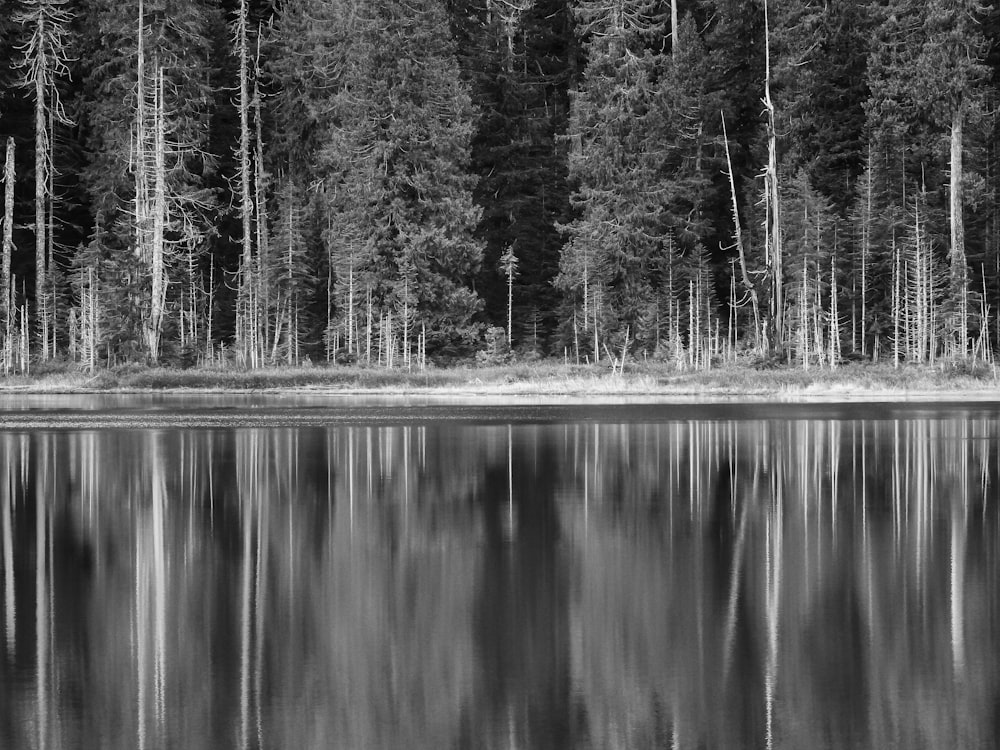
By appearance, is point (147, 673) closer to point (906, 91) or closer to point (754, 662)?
point (754, 662)

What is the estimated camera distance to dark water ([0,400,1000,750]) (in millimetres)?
7449

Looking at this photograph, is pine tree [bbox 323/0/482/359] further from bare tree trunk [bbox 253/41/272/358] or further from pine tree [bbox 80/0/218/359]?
pine tree [bbox 80/0/218/359]

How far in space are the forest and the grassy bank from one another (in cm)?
177

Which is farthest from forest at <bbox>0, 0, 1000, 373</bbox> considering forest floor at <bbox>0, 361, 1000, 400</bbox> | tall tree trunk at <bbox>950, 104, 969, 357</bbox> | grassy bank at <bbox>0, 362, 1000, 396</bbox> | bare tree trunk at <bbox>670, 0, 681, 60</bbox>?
forest floor at <bbox>0, 361, 1000, 400</bbox>

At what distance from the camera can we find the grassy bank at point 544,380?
4244 centimetres

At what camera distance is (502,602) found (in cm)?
1041

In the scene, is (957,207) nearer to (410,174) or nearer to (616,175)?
(616,175)

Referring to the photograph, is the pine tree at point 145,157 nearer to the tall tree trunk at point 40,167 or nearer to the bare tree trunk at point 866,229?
the tall tree trunk at point 40,167

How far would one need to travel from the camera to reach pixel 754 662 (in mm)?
8578

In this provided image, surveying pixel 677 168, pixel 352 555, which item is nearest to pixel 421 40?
Answer: pixel 677 168

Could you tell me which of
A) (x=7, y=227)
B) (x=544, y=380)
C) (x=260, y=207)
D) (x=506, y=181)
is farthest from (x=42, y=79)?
(x=544, y=380)

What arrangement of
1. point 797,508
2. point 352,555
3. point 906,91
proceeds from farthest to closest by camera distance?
point 906,91
point 797,508
point 352,555

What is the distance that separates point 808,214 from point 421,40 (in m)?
17.2

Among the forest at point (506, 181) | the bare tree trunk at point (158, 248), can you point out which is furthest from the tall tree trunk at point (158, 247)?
the forest at point (506, 181)
